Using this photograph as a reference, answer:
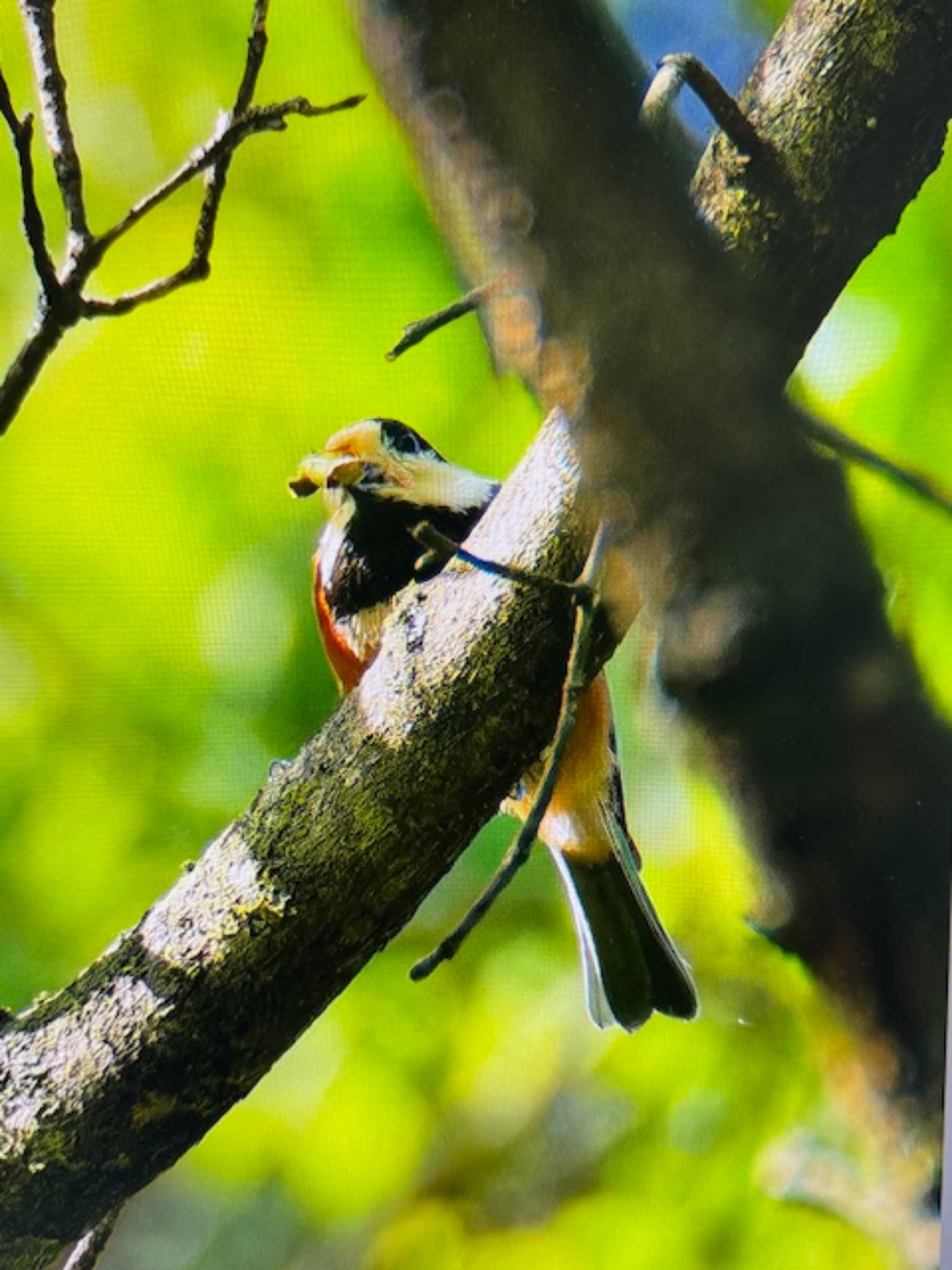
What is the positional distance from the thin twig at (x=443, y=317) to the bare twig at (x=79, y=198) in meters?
0.16

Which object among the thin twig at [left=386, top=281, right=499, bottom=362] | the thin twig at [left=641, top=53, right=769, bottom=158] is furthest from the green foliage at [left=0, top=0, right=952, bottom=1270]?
the thin twig at [left=641, top=53, right=769, bottom=158]

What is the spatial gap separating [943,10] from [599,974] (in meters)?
0.78

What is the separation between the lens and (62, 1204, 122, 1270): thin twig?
0.90 metres

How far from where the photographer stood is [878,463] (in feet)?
2.98

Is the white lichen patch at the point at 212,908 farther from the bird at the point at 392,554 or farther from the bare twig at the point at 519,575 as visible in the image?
the bare twig at the point at 519,575

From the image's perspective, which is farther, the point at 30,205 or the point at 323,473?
the point at 323,473

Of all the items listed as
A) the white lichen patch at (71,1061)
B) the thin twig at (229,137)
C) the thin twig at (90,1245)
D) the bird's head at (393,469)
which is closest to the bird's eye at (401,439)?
the bird's head at (393,469)

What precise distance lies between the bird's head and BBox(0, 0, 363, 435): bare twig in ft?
0.54

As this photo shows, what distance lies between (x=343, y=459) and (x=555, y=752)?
28 cm

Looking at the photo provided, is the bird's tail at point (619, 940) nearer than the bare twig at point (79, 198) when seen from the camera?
No

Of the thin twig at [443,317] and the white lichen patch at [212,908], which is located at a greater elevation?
the thin twig at [443,317]

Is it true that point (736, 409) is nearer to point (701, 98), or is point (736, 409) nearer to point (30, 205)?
point (701, 98)

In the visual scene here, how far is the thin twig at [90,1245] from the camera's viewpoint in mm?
900

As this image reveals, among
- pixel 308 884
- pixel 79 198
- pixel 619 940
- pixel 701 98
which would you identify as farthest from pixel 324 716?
pixel 701 98
